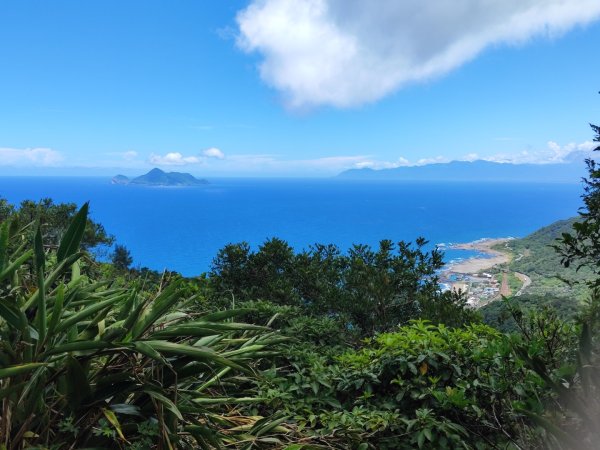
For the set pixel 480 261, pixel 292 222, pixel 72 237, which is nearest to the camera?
pixel 72 237

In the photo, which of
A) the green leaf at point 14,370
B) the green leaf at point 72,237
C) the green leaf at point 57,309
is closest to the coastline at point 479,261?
the green leaf at point 72,237

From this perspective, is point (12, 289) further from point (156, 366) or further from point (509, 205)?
point (509, 205)

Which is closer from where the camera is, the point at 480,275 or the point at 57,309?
the point at 57,309

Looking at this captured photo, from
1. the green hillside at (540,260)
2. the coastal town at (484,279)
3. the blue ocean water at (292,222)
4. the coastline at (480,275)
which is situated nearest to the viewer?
the coastal town at (484,279)

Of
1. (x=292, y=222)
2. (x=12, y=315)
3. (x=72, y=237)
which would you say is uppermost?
(x=72, y=237)

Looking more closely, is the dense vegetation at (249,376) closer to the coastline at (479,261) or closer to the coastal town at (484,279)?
the coastal town at (484,279)

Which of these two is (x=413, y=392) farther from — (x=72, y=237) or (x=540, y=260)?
(x=540, y=260)

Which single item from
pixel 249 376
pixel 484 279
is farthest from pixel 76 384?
pixel 484 279
